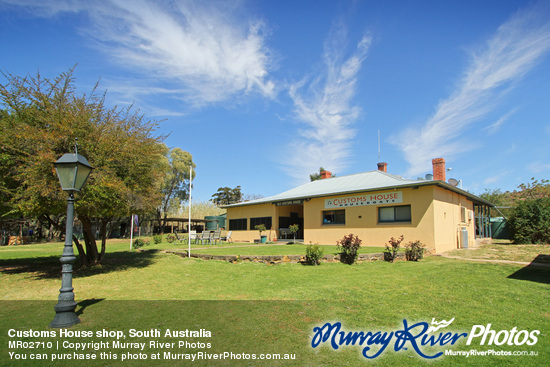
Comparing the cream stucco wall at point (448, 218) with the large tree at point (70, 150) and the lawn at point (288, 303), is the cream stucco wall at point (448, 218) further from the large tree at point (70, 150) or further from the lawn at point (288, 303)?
the large tree at point (70, 150)

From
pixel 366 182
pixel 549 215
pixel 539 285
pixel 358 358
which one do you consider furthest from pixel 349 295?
pixel 549 215

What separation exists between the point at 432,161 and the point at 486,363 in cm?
1650

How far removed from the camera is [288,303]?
615 centimetres

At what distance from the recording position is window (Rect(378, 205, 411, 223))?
51.8ft

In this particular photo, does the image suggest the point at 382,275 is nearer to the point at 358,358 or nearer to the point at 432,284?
the point at 432,284

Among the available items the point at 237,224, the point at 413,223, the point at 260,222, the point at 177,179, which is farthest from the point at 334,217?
the point at 177,179

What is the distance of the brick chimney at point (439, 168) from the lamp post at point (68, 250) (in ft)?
58.9

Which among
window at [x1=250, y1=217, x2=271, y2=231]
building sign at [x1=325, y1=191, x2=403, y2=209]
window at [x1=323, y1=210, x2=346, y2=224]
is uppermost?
building sign at [x1=325, y1=191, x2=403, y2=209]

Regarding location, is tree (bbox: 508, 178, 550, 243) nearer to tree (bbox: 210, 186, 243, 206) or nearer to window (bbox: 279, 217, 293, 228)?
window (bbox: 279, 217, 293, 228)

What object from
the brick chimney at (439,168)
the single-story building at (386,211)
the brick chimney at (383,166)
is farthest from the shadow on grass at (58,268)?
the brick chimney at (383,166)

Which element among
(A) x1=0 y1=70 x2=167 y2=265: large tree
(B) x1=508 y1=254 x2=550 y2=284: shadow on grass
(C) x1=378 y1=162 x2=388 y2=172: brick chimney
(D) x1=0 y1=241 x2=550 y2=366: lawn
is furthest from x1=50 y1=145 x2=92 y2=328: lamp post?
(C) x1=378 y1=162 x2=388 y2=172: brick chimney

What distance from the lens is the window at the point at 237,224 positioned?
26.2m

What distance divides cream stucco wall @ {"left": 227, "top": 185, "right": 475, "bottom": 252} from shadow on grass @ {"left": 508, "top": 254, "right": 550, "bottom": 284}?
4.48 metres

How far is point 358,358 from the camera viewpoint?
367 cm
